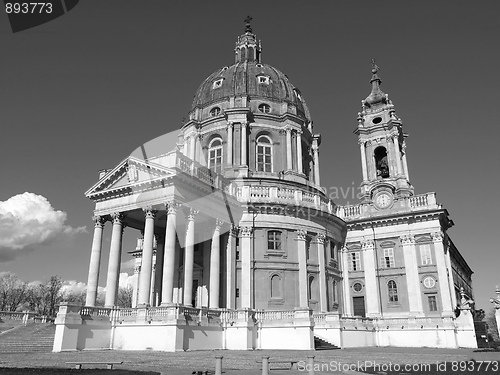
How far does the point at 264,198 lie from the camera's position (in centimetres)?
3781

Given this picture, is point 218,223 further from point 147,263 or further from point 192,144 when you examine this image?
point 192,144

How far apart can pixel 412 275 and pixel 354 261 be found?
229 inches

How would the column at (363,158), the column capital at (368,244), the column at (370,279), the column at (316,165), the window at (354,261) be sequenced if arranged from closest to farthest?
1. the column at (370,279)
2. the column capital at (368,244)
3. the window at (354,261)
4. the column at (363,158)
5. the column at (316,165)

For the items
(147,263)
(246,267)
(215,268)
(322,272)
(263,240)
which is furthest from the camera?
(322,272)

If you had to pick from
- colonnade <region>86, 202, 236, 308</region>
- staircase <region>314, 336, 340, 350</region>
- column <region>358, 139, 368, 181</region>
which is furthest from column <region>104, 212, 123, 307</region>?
column <region>358, 139, 368, 181</region>

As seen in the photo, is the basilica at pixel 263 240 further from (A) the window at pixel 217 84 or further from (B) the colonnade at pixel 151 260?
(A) the window at pixel 217 84

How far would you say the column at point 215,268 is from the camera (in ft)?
105

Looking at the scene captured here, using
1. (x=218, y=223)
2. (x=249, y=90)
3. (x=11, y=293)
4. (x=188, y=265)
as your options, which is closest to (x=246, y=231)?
(x=218, y=223)

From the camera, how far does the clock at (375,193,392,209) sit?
44.4 metres

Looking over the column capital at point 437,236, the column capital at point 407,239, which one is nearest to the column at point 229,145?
the column capital at point 407,239

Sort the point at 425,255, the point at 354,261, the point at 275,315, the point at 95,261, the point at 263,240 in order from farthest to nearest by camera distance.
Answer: the point at 354,261
the point at 425,255
the point at 263,240
the point at 275,315
the point at 95,261

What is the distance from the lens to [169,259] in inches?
1107

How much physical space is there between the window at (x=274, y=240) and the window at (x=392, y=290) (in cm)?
1245

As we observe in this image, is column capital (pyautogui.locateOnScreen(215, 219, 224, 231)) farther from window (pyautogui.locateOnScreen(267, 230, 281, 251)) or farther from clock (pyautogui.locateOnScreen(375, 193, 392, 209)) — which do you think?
clock (pyautogui.locateOnScreen(375, 193, 392, 209))
